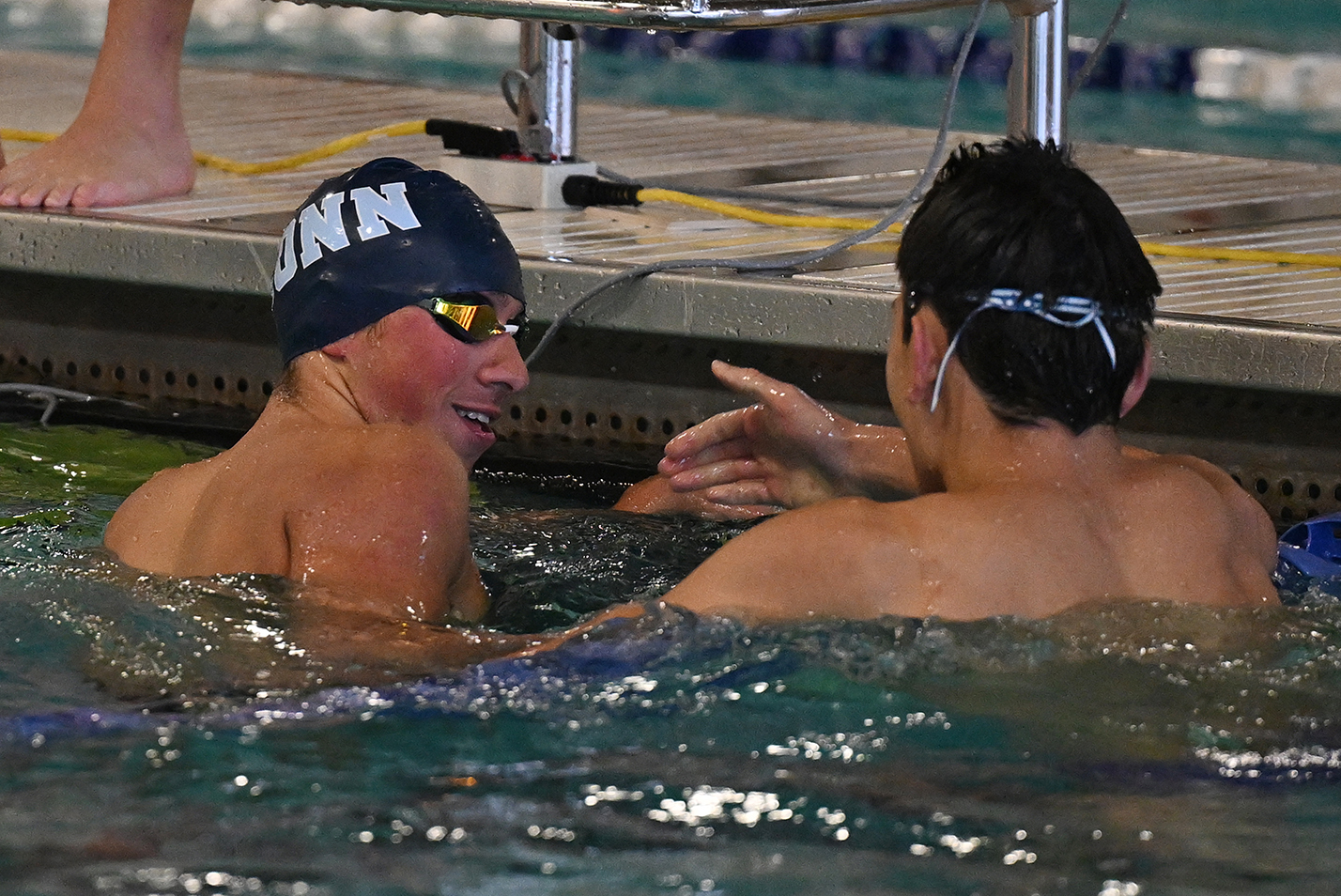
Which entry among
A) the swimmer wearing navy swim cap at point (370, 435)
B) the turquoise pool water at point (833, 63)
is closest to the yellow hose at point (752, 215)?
the swimmer wearing navy swim cap at point (370, 435)

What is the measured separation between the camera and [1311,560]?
9.30 feet

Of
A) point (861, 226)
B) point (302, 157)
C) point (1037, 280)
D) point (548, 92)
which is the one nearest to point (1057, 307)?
point (1037, 280)

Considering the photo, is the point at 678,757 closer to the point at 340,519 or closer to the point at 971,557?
the point at 971,557

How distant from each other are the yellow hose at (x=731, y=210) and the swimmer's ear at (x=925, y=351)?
5.41 ft

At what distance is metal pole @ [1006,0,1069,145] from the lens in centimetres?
352

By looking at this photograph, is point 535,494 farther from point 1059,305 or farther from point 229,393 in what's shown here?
point 1059,305

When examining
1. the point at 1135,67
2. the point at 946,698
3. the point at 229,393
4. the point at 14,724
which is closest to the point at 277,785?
the point at 14,724

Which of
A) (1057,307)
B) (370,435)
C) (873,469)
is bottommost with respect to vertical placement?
(873,469)

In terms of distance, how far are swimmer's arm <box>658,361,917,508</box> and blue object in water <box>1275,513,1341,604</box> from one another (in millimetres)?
567

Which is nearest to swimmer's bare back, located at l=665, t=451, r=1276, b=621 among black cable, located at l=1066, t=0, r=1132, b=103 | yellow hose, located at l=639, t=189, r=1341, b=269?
A: black cable, located at l=1066, t=0, r=1132, b=103

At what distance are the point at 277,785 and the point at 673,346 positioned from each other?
6.18ft

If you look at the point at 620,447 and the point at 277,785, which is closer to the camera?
the point at 277,785

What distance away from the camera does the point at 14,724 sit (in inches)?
86.4

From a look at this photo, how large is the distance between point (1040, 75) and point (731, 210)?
95 cm
